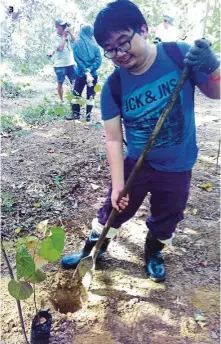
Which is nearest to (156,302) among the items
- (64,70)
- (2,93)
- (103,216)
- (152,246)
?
(152,246)

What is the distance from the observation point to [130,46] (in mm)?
1643

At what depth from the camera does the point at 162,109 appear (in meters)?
1.76

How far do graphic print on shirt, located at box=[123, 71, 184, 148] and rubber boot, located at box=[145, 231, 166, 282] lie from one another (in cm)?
78

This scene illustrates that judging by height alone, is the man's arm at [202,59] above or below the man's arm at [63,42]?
→ above

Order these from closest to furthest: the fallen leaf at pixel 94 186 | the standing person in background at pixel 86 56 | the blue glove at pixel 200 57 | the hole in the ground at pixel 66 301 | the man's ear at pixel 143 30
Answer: the blue glove at pixel 200 57 < the man's ear at pixel 143 30 < the hole in the ground at pixel 66 301 < the fallen leaf at pixel 94 186 < the standing person in background at pixel 86 56

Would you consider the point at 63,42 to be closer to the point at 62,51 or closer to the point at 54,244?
the point at 62,51

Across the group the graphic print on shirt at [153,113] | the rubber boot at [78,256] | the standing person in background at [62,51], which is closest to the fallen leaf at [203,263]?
the rubber boot at [78,256]

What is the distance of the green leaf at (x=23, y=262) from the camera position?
132cm

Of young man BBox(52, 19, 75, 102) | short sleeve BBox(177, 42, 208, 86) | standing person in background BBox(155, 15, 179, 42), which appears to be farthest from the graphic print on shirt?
standing person in background BBox(155, 15, 179, 42)

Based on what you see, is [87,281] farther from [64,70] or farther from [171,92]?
[64,70]

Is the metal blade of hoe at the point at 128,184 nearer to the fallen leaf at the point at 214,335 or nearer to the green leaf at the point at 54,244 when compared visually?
the green leaf at the point at 54,244

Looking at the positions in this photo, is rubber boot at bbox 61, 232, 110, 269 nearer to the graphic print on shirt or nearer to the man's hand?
the man's hand

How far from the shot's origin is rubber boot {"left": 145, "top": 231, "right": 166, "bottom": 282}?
90.1 inches

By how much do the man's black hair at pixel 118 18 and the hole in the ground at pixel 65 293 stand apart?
62.6 inches
